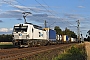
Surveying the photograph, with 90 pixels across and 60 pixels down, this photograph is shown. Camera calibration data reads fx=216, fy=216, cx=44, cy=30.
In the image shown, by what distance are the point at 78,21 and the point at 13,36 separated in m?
61.4

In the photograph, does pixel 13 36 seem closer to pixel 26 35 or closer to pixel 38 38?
pixel 26 35

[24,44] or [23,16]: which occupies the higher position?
[23,16]

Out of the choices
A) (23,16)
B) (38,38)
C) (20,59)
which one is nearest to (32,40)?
(38,38)

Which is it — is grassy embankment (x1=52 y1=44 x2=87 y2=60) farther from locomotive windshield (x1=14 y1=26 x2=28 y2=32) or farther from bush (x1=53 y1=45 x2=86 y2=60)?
locomotive windshield (x1=14 y1=26 x2=28 y2=32)

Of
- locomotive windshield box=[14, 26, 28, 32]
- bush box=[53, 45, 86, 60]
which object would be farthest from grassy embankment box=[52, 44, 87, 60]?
locomotive windshield box=[14, 26, 28, 32]

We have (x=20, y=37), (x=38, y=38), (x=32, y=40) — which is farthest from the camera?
(x=38, y=38)

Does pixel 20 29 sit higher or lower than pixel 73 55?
higher

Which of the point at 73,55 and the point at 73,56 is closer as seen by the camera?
the point at 73,56

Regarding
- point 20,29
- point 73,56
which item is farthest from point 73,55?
point 20,29

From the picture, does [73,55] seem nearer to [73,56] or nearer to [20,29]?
[73,56]

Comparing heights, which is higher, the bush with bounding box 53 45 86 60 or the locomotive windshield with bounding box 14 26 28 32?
the locomotive windshield with bounding box 14 26 28 32

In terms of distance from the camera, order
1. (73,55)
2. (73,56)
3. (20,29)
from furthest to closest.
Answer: (20,29) → (73,55) → (73,56)

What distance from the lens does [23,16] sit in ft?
148

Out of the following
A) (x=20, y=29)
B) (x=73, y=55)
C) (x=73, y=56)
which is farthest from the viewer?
(x=20, y=29)
